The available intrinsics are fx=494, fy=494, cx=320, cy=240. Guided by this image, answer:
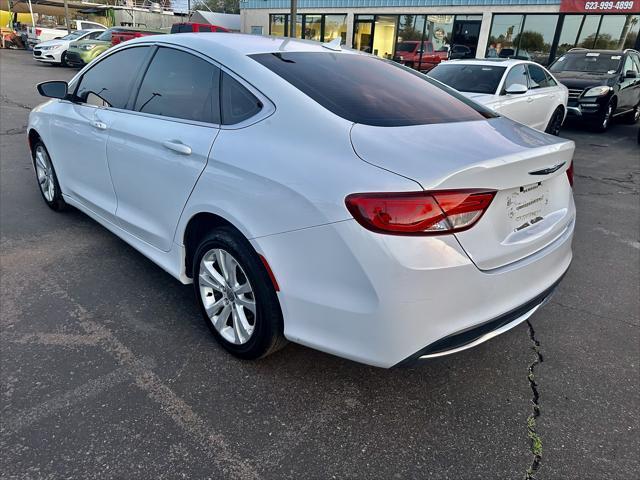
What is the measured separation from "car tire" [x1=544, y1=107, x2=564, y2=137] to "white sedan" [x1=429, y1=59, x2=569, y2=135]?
0.12 ft

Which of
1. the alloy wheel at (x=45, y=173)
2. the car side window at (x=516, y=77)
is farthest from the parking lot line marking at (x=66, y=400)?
the car side window at (x=516, y=77)

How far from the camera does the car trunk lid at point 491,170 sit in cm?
196

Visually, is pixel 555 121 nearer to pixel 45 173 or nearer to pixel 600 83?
pixel 600 83

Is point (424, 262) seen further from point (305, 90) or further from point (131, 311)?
point (131, 311)

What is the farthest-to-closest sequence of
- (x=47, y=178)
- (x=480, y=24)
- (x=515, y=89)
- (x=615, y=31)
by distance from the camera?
(x=480, y=24), (x=615, y=31), (x=515, y=89), (x=47, y=178)

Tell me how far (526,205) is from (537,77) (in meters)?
7.82

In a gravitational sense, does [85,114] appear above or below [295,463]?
above

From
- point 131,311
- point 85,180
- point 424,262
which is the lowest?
point 131,311

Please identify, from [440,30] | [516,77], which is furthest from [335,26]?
[516,77]

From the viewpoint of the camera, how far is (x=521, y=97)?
7.89 metres

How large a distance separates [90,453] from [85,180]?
7.92 ft

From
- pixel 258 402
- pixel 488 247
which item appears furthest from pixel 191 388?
pixel 488 247

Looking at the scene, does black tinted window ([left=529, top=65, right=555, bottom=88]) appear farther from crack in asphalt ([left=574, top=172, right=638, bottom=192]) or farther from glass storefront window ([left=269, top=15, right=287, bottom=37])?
glass storefront window ([left=269, top=15, right=287, bottom=37])

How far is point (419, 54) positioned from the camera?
22.5m
